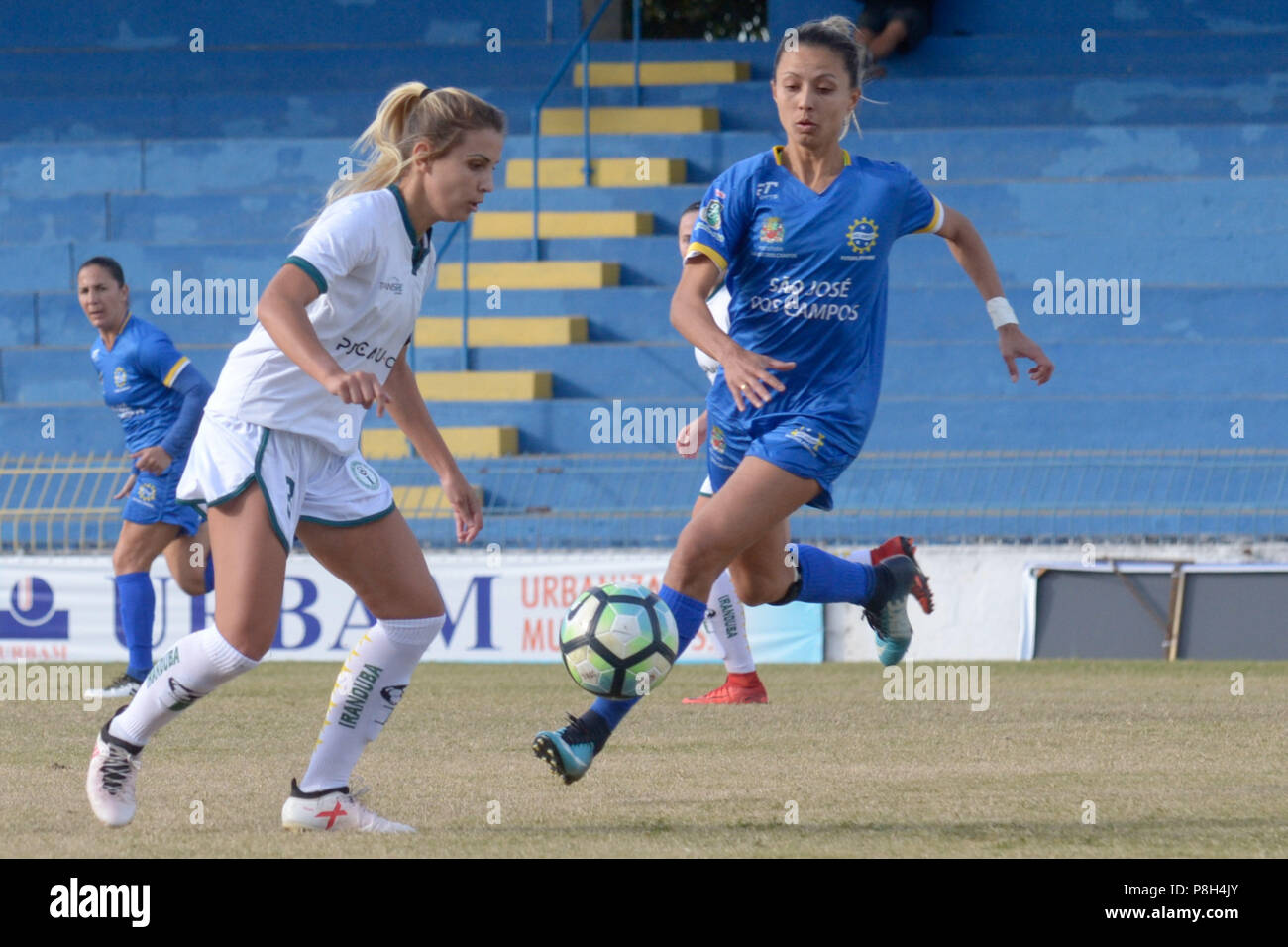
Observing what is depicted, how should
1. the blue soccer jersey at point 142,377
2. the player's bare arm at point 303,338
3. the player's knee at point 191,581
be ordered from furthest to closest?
Answer: the player's knee at point 191,581 → the blue soccer jersey at point 142,377 → the player's bare arm at point 303,338

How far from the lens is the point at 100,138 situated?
18891mm

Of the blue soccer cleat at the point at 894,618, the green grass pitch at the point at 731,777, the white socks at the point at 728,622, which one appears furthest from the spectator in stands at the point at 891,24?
the blue soccer cleat at the point at 894,618

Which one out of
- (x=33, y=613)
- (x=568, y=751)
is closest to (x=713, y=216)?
(x=568, y=751)

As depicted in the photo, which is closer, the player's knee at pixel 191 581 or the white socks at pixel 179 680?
the white socks at pixel 179 680

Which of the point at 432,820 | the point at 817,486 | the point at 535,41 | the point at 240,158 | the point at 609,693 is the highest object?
the point at 535,41

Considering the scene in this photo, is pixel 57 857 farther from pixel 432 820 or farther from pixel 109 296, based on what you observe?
pixel 109 296

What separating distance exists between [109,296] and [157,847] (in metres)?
5.52

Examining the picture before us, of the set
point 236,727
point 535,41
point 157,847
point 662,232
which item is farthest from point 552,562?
point 535,41

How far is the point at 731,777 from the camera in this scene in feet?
19.9

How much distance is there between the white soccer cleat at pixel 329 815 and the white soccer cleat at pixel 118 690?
179 inches

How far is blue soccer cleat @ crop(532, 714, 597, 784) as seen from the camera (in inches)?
201

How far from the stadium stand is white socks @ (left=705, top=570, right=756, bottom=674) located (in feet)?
13.3

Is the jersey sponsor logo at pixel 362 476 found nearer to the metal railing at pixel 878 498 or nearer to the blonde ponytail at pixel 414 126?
the blonde ponytail at pixel 414 126

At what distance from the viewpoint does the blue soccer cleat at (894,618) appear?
640 cm
